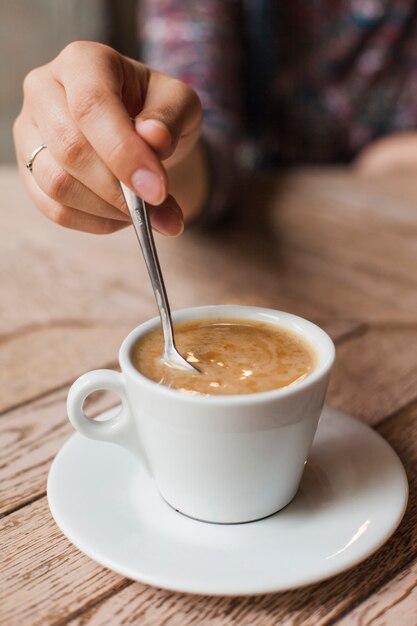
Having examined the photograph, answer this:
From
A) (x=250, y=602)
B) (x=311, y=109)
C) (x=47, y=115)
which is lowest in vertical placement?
(x=311, y=109)

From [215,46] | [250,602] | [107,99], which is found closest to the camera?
[250,602]

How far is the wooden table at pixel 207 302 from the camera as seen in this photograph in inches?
16.9

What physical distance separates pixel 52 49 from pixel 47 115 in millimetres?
2914

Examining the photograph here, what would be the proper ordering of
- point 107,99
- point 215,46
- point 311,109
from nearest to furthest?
point 107,99 → point 215,46 → point 311,109

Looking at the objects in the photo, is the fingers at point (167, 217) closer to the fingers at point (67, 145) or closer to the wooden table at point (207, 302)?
the fingers at point (67, 145)

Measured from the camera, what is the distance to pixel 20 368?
0.73 meters

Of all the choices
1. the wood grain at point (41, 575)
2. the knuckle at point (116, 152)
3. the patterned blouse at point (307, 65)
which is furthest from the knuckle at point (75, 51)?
the patterned blouse at point (307, 65)

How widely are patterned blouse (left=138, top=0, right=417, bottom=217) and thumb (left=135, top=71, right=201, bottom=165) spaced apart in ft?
2.80

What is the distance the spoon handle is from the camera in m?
0.54

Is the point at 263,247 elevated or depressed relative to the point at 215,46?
depressed

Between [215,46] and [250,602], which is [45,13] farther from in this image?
[250,602]

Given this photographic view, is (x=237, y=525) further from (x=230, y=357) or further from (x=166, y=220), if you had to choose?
(x=166, y=220)

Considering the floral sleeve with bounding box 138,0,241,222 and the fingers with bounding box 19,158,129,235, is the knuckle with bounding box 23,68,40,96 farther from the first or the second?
the floral sleeve with bounding box 138,0,241,222

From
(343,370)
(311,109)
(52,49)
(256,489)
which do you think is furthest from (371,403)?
(52,49)
